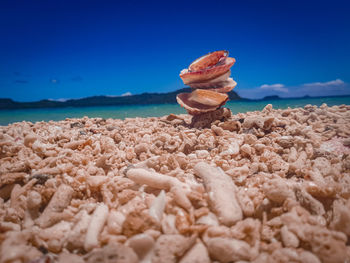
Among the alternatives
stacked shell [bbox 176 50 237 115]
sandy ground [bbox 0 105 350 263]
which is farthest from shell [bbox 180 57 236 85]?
sandy ground [bbox 0 105 350 263]

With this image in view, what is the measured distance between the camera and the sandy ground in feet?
2.89

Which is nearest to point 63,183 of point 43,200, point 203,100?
point 43,200

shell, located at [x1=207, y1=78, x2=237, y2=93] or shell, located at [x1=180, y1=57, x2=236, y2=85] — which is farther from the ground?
shell, located at [x1=180, y1=57, x2=236, y2=85]

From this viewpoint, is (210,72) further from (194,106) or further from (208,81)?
(194,106)

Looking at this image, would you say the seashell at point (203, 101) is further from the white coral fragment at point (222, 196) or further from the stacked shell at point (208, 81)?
the white coral fragment at point (222, 196)

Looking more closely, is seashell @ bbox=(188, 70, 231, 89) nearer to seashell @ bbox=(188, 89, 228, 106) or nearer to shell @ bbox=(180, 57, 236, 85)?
shell @ bbox=(180, 57, 236, 85)

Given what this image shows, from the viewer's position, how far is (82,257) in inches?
34.9

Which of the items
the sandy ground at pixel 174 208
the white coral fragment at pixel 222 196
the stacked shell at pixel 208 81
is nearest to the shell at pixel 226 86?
the stacked shell at pixel 208 81

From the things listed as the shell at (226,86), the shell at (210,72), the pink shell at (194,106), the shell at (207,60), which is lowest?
the pink shell at (194,106)

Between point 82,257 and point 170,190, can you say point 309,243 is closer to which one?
point 170,190

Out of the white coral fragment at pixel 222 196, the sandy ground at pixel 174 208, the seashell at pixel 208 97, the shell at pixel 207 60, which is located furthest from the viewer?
the shell at pixel 207 60

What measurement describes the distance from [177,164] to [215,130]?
1.05m

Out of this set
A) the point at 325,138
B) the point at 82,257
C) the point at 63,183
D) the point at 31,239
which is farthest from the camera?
the point at 325,138

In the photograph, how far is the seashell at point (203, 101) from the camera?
117 inches
